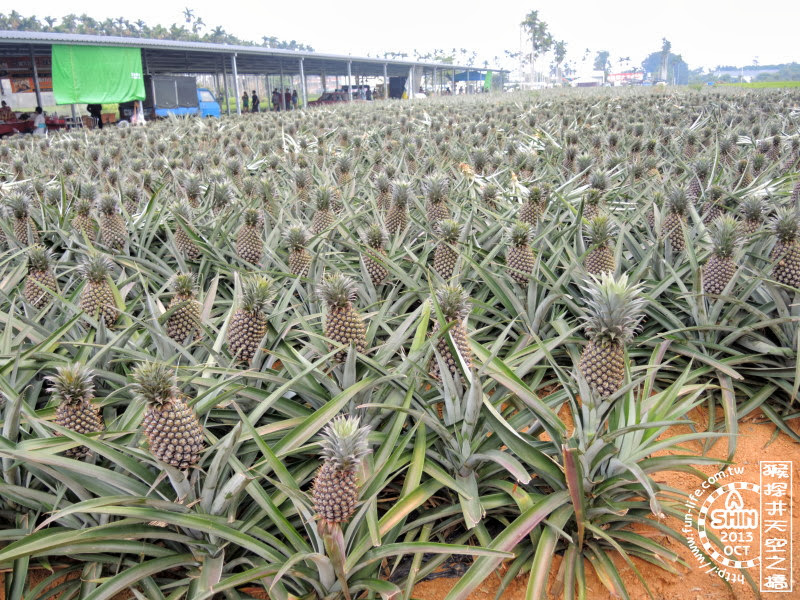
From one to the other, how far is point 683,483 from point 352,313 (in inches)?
58.9

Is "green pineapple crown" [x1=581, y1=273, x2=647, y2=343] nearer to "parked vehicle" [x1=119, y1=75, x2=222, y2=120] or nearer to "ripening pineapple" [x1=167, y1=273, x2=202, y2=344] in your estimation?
"ripening pineapple" [x1=167, y1=273, x2=202, y2=344]

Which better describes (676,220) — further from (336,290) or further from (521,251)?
(336,290)

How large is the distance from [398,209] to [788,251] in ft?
6.73

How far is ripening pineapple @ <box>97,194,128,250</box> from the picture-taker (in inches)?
131

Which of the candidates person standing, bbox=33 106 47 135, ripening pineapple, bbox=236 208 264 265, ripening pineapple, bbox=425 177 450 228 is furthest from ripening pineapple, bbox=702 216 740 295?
person standing, bbox=33 106 47 135

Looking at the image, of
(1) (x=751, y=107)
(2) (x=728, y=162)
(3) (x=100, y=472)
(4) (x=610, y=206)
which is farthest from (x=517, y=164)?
(1) (x=751, y=107)

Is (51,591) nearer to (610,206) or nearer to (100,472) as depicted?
(100,472)

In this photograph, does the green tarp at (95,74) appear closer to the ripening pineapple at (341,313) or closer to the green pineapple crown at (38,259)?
the green pineapple crown at (38,259)

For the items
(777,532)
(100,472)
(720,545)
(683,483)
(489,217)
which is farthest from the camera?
(489,217)

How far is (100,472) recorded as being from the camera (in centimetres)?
153

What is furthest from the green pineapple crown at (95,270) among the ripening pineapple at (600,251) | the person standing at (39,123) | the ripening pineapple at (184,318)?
the person standing at (39,123)

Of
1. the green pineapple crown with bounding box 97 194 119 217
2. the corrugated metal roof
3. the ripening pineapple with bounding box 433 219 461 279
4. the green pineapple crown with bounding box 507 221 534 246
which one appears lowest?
the ripening pineapple with bounding box 433 219 461 279

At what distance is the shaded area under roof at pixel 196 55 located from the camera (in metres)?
15.0

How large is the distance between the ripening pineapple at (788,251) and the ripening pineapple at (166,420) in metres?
2.56
